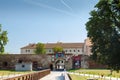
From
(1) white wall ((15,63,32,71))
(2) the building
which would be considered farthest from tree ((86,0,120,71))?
(2) the building

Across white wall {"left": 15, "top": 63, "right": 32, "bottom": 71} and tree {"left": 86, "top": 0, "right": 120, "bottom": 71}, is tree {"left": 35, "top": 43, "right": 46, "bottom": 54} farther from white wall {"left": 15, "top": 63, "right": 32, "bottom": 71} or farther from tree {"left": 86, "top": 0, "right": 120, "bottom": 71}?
tree {"left": 86, "top": 0, "right": 120, "bottom": 71}

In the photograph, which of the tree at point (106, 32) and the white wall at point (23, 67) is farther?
the white wall at point (23, 67)

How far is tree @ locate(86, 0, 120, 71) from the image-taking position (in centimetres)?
3534

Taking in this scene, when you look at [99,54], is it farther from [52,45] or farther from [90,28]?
[52,45]

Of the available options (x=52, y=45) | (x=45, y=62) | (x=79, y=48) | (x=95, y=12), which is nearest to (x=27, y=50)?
(x=52, y=45)

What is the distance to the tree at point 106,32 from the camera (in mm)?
35344

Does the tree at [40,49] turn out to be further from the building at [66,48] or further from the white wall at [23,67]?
the white wall at [23,67]

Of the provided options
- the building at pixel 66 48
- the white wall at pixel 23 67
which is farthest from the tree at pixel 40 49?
the white wall at pixel 23 67

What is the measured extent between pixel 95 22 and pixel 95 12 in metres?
1.78

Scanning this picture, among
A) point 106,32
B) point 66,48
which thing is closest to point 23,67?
point 106,32

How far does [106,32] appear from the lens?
36125 millimetres

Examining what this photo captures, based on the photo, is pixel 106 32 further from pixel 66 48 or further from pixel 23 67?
pixel 66 48


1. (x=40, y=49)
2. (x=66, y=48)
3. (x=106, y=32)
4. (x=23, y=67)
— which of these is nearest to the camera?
(x=106, y=32)

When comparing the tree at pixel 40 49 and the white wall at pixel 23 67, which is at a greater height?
the tree at pixel 40 49
